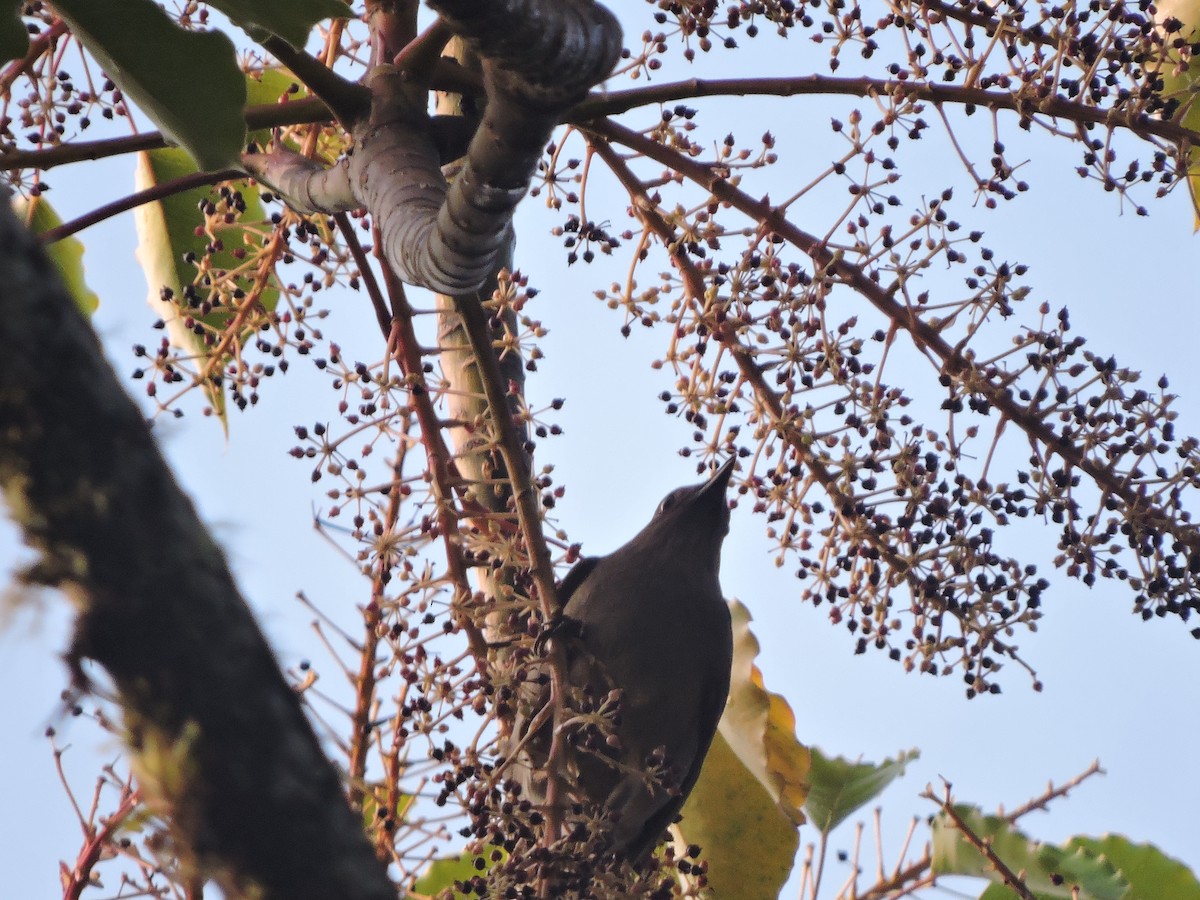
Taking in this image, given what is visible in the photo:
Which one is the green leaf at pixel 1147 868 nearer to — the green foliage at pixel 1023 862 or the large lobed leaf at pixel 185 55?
the green foliage at pixel 1023 862

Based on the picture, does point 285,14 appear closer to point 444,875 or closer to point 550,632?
point 550,632

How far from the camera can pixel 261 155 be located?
2803 mm

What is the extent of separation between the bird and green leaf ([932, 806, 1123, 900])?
2.31 feet

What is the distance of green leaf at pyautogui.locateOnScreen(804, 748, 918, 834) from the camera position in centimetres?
374

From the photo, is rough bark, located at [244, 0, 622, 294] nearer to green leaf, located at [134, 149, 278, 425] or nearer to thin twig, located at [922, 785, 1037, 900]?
green leaf, located at [134, 149, 278, 425]

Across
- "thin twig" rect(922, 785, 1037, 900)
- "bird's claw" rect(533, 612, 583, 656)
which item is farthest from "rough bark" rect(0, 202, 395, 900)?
"thin twig" rect(922, 785, 1037, 900)

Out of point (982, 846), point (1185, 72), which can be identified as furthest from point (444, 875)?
point (1185, 72)

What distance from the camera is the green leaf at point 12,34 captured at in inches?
83.9

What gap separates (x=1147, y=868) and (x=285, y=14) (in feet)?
9.88

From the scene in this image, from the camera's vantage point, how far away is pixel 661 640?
155 inches

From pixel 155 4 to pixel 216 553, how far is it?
61.1 inches

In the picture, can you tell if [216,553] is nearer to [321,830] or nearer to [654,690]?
[321,830]

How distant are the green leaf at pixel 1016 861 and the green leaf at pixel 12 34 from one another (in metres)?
2.53

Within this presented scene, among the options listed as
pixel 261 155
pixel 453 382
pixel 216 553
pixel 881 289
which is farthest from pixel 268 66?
pixel 216 553
